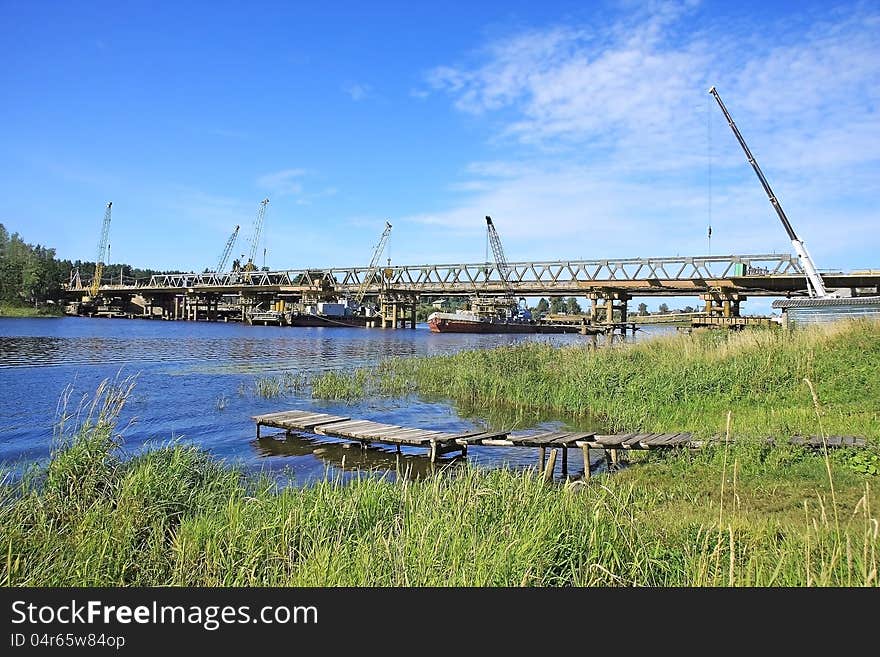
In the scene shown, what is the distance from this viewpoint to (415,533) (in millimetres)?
6531

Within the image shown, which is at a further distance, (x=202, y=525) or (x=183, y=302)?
(x=183, y=302)

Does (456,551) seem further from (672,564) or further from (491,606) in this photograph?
(672,564)

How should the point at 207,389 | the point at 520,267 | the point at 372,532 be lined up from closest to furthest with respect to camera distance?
1. the point at 372,532
2. the point at 207,389
3. the point at 520,267

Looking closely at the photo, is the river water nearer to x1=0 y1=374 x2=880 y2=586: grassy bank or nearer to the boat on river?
x1=0 y1=374 x2=880 y2=586: grassy bank

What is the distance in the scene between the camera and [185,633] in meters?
4.11

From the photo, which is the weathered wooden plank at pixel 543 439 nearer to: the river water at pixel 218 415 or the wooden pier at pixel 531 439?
the wooden pier at pixel 531 439

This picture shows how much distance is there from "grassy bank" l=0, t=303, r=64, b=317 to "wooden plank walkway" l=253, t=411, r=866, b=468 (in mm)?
124040

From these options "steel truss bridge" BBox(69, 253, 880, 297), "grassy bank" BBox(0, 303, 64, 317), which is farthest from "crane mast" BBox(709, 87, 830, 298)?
"grassy bank" BBox(0, 303, 64, 317)

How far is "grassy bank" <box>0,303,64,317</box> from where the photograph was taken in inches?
4542

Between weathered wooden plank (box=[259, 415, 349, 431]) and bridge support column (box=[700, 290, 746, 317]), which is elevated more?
bridge support column (box=[700, 290, 746, 317])

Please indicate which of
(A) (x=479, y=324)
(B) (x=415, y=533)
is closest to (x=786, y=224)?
(B) (x=415, y=533)

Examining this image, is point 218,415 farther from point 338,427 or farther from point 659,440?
point 659,440

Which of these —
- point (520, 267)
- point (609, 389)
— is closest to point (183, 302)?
point (520, 267)

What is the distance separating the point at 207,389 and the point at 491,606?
24505mm
